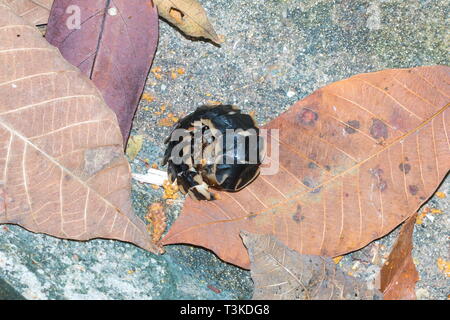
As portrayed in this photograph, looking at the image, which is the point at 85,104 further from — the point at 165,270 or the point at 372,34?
the point at 372,34

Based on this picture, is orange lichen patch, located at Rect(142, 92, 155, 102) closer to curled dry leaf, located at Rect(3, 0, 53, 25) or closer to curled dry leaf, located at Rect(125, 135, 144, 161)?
curled dry leaf, located at Rect(125, 135, 144, 161)

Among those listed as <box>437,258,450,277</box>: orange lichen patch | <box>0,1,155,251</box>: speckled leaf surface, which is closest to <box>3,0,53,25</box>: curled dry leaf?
<box>0,1,155,251</box>: speckled leaf surface

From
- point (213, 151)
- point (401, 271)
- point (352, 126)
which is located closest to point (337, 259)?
point (401, 271)

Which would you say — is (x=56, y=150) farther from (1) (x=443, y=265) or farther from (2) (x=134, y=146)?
(1) (x=443, y=265)

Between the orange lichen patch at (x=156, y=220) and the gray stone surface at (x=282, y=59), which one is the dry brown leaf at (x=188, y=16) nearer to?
the gray stone surface at (x=282, y=59)

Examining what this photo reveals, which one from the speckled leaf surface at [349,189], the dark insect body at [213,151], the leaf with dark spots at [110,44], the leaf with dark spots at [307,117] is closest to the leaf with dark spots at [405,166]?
the speckled leaf surface at [349,189]

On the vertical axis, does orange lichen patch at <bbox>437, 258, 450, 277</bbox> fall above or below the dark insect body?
below
